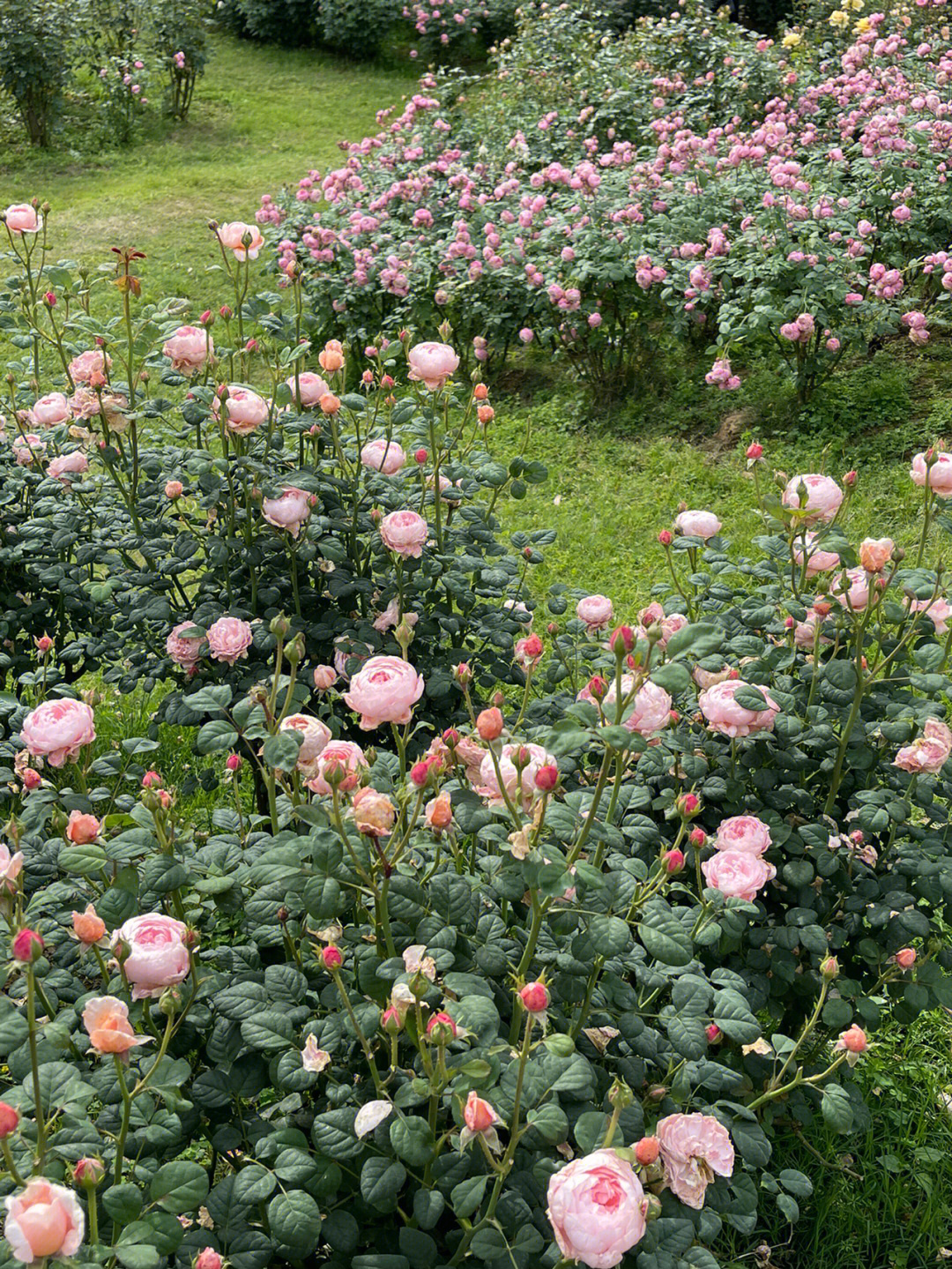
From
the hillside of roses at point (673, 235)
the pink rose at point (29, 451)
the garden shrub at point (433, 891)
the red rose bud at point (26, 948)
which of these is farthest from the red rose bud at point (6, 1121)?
the hillside of roses at point (673, 235)

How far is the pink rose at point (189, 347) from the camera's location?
6.63ft

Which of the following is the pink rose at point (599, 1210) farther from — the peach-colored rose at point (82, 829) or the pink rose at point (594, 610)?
the pink rose at point (594, 610)

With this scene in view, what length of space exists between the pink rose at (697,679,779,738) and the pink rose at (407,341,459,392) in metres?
0.74

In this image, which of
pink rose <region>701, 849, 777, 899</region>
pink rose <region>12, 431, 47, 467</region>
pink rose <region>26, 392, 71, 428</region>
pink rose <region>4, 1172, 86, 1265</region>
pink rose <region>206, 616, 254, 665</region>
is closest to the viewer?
pink rose <region>4, 1172, 86, 1265</region>

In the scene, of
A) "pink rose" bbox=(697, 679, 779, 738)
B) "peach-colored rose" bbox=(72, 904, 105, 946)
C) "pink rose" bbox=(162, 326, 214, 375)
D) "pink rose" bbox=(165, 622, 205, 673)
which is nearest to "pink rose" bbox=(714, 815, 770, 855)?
"pink rose" bbox=(697, 679, 779, 738)

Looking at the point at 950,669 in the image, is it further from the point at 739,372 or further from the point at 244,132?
the point at 244,132

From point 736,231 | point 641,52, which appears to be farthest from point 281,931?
point 641,52

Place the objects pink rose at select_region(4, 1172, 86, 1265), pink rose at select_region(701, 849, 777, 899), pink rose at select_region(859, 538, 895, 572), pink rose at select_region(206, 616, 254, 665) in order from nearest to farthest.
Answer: pink rose at select_region(4, 1172, 86, 1265), pink rose at select_region(701, 849, 777, 899), pink rose at select_region(859, 538, 895, 572), pink rose at select_region(206, 616, 254, 665)

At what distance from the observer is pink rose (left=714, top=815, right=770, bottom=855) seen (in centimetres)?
147

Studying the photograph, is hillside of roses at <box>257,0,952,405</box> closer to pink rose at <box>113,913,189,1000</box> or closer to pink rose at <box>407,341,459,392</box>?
pink rose at <box>407,341,459,392</box>

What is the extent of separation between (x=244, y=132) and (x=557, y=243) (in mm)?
6584

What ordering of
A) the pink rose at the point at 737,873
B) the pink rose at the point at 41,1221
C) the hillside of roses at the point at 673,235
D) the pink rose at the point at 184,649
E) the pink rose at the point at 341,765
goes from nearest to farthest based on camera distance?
1. the pink rose at the point at 41,1221
2. the pink rose at the point at 341,765
3. the pink rose at the point at 737,873
4. the pink rose at the point at 184,649
5. the hillside of roses at the point at 673,235

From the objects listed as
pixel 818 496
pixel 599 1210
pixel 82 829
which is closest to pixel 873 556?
pixel 818 496

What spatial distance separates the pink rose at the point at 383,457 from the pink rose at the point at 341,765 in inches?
37.4
